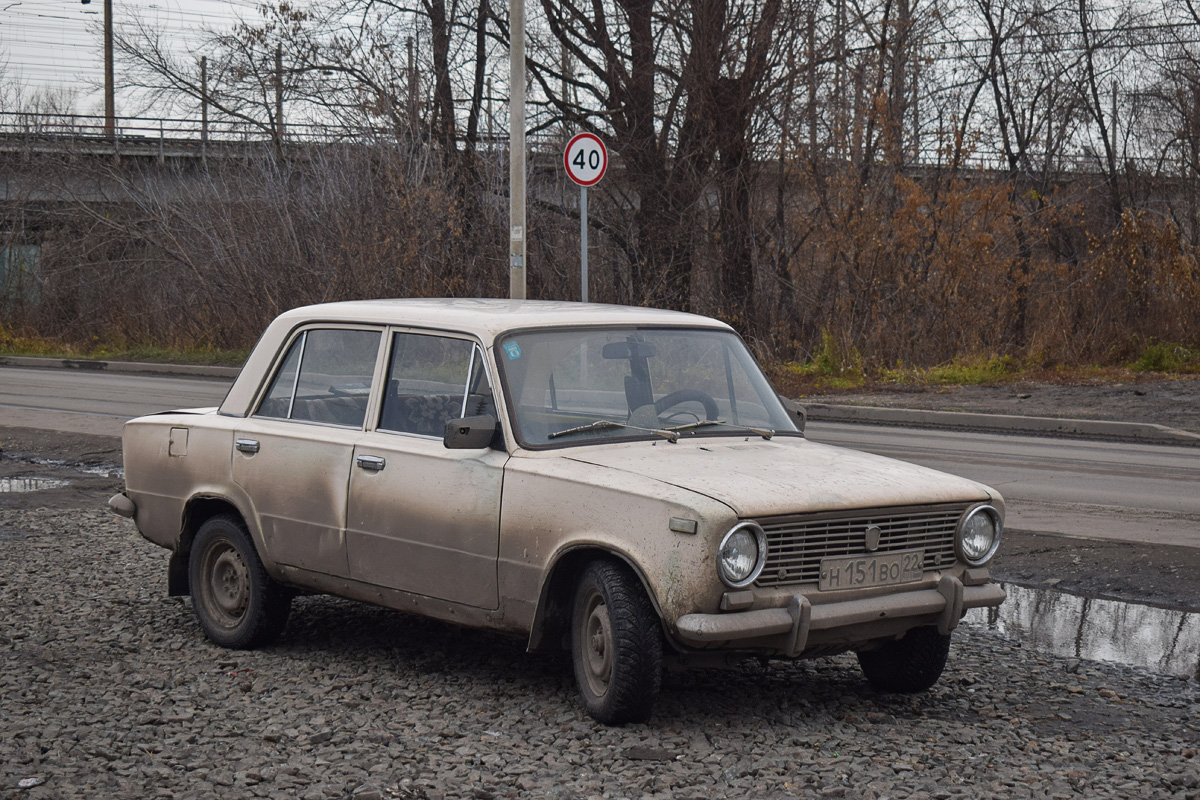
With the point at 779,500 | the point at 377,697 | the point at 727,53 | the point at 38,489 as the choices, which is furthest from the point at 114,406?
the point at 779,500

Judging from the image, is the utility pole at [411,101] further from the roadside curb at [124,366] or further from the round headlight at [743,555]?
the round headlight at [743,555]

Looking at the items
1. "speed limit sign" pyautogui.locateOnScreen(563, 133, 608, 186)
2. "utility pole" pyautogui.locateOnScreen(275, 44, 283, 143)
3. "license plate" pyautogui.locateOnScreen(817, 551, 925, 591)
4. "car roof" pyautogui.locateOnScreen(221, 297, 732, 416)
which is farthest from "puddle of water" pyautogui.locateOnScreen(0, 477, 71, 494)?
"utility pole" pyautogui.locateOnScreen(275, 44, 283, 143)

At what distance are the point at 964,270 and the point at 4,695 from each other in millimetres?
18237

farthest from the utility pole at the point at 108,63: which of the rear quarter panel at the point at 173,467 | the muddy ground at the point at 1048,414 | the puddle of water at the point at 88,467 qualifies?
the rear quarter panel at the point at 173,467

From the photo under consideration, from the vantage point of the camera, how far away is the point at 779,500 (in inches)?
175

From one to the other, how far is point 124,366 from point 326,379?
23637 mm

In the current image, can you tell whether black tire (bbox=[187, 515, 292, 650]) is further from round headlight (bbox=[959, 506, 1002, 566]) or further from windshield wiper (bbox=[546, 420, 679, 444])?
round headlight (bbox=[959, 506, 1002, 566])

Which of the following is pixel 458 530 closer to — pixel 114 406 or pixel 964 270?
pixel 114 406

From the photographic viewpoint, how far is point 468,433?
496 cm

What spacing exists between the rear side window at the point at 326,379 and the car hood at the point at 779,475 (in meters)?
1.25

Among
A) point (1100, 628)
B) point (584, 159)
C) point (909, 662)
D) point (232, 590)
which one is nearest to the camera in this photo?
point (909, 662)

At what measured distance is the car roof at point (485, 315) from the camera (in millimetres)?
5344

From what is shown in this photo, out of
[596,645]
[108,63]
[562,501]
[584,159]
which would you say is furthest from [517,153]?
[108,63]

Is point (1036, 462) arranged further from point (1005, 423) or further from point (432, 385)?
point (432, 385)
